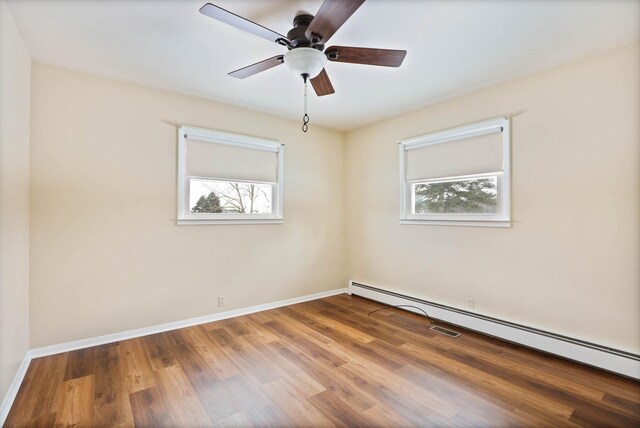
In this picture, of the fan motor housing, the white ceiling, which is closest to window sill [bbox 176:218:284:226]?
the white ceiling

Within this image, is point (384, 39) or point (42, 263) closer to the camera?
point (384, 39)

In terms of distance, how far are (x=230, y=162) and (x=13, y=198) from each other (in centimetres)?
199

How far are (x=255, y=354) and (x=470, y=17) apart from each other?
314cm

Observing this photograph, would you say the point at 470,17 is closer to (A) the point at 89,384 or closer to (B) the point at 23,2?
(B) the point at 23,2

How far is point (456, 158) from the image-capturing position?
11.6ft

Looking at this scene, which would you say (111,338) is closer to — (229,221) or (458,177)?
(229,221)

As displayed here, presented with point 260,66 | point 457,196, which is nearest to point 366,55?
point 260,66

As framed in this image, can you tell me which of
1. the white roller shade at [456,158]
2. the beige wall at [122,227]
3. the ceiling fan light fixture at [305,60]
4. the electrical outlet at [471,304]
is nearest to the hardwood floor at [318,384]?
the electrical outlet at [471,304]

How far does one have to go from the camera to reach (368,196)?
4621 millimetres

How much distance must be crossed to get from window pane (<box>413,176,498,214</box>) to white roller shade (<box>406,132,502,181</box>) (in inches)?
4.5

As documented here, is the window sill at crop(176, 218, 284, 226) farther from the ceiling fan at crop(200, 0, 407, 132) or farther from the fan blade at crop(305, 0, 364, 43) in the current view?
the fan blade at crop(305, 0, 364, 43)

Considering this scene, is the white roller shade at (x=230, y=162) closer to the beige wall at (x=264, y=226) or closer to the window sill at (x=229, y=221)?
the beige wall at (x=264, y=226)

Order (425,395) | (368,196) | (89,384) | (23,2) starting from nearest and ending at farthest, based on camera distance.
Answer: (23,2) < (425,395) < (89,384) < (368,196)

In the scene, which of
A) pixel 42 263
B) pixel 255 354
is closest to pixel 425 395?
pixel 255 354
